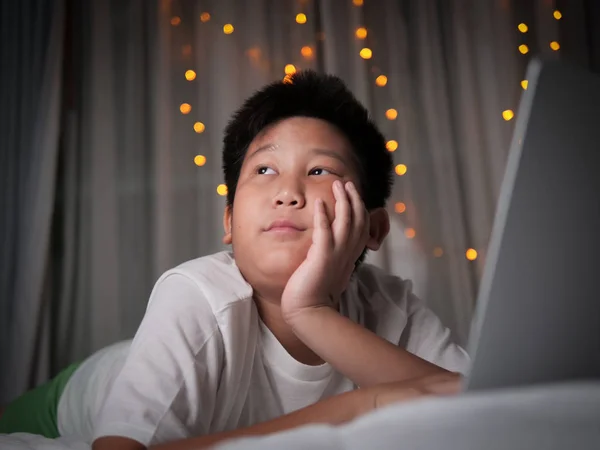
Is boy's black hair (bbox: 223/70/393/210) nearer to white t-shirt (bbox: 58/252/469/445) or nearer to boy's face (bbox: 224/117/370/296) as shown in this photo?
boy's face (bbox: 224/117/370/296)

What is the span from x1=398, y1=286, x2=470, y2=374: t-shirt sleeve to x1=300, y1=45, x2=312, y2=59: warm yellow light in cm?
118

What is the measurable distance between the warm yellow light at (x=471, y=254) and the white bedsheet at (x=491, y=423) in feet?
5.95

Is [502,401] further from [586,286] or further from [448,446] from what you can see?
[586,286]

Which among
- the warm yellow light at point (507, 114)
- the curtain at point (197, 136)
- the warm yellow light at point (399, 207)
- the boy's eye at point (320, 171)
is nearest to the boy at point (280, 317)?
the boy's eye at point (320, 171)

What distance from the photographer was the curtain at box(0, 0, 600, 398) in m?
1.90

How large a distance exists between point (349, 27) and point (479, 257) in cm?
103

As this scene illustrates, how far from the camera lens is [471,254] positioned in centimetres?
208

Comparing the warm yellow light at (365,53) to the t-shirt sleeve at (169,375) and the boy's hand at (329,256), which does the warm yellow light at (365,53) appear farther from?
the t-shirt sleeve at (169,375)

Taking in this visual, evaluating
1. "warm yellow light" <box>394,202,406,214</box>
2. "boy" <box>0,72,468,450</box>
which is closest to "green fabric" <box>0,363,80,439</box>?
"boy" <box>0,72,468,450</box>

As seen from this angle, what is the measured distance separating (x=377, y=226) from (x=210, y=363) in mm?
491

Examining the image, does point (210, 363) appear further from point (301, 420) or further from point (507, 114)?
A: point (507, 114)

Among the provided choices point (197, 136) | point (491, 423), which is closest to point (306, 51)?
point (197, 136)

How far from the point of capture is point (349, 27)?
2.12 m

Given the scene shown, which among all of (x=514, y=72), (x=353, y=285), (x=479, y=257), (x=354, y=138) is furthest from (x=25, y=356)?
(x=514, y=72)
